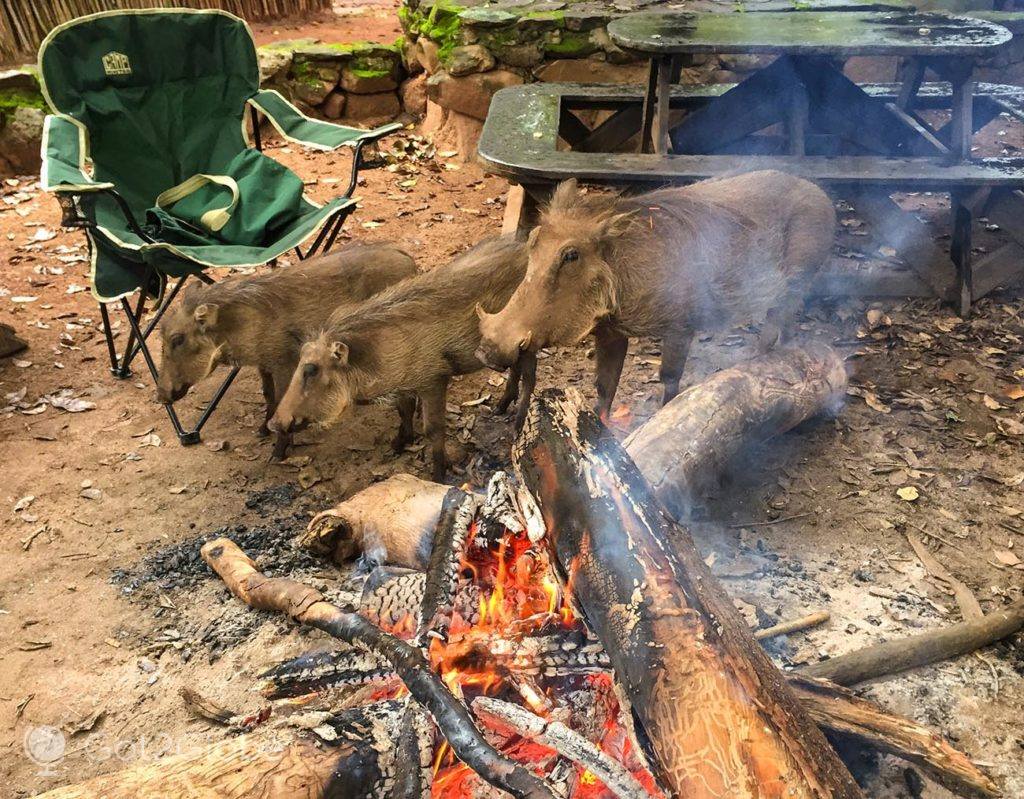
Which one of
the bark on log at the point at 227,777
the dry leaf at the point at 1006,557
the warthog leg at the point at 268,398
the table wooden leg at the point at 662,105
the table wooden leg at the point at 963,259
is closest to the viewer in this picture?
the bark on log at the point at 227,777

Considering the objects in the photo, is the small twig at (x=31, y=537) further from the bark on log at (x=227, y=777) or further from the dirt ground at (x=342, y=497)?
the bark on log at (x=227, y=777)

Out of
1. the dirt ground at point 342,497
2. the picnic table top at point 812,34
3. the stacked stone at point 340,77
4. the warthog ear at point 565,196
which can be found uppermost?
the picnic table top at point 812,34

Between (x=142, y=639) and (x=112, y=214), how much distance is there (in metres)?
2.86

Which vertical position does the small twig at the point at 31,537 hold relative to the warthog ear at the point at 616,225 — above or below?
below

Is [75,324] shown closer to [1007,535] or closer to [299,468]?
[299,468]

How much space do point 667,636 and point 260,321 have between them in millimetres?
2997

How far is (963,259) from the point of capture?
5191 millimetres

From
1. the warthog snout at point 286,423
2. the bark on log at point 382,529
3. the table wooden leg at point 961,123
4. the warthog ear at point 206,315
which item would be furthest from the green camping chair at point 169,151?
the table wooden leg at point 961,123

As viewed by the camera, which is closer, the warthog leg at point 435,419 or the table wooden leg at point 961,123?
the warthog leg at point 435,419

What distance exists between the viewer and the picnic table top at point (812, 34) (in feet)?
14.3

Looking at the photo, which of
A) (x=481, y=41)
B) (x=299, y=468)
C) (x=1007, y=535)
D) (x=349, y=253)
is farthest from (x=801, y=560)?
(x=481, y=41)

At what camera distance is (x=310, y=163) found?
317 inches

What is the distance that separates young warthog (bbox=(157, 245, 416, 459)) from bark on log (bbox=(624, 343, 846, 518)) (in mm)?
1472

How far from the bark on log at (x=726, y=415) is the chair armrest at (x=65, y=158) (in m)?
3.02
